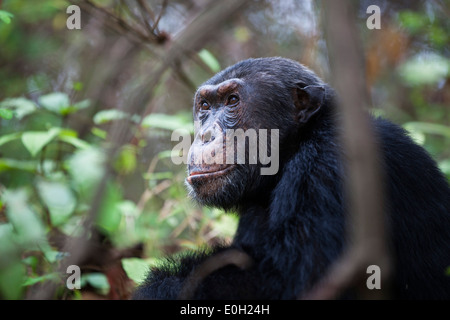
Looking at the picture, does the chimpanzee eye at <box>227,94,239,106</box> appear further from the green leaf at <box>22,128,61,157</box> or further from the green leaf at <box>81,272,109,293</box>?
the green leaf at <box>81,272,109,293</box>

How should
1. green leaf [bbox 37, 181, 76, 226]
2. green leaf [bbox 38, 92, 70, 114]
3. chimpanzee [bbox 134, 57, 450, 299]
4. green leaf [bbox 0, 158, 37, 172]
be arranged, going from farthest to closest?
green leaf [bbox 38, 92, 70, 114] → green leaf [bbox 0, 158, 37, 172] → green leaf [bbox 37, 181, 76, 226] → chimpanzee [bbox 134, 57, 450, 299]

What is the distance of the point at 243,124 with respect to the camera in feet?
12.9

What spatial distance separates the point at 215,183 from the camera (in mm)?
3848

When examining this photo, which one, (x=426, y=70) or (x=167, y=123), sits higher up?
(x=426, y=70)

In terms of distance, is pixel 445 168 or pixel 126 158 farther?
pixel 126 158

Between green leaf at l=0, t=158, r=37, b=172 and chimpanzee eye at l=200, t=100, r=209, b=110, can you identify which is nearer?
chimpanzee eye at l=200, t=100, r=209, b=110

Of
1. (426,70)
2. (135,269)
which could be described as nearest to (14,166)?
(135,269)

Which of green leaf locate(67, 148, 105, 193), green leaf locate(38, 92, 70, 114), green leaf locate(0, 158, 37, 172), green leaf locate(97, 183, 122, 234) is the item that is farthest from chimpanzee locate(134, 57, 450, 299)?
green leaf locate(0, 158, 37, 172)

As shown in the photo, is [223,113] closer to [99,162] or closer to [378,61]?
[99,162]

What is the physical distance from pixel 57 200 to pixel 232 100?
6.41ft

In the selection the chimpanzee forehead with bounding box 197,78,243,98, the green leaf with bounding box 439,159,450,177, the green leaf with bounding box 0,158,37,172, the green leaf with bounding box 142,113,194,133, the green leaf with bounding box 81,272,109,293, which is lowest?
the green leaf with bounding box 81,272,109,293

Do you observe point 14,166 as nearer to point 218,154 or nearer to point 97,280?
point 97,280

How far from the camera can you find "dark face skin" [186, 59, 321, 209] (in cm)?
384

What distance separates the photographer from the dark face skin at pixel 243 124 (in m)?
3.84
